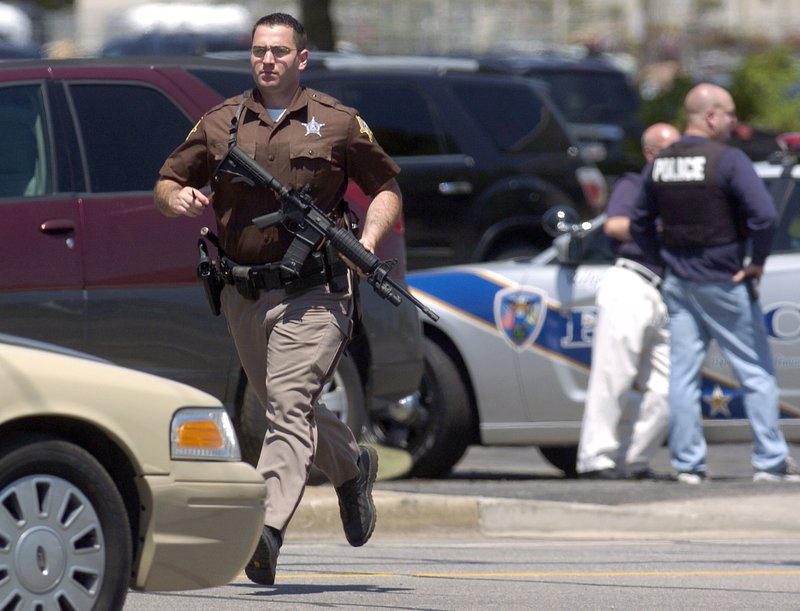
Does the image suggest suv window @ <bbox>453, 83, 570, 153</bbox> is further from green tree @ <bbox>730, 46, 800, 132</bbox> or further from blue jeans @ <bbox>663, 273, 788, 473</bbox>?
green tree @ <bbox>730, 46, 800, 132</bbox>

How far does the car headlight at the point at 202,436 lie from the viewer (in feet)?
16.7

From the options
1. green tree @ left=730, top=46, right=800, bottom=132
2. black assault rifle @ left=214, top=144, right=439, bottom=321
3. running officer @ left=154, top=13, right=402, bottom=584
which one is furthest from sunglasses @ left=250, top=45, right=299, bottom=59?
green tree @ left=730, top=46, right=800, bottom=132

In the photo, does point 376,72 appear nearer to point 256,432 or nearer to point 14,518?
point 256,432

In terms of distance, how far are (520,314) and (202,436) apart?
4.83m

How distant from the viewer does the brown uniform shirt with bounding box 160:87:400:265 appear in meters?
6.02

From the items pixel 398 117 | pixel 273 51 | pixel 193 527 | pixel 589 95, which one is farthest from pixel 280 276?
pixel 589 95

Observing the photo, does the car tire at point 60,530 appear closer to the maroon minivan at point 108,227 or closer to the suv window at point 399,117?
the maroon minivan at point 108,227

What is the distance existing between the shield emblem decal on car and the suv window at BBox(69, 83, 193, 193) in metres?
2.44

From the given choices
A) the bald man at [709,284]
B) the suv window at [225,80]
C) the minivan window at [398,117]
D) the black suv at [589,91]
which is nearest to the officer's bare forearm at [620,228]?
the bald man at [709,284]

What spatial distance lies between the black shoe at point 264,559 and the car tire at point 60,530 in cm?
81

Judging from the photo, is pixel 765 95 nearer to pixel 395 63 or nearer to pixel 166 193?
pixel 395 63

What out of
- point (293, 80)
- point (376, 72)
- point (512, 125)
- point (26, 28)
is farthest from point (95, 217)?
point (26, 28)

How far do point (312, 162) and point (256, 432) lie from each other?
2223 mm

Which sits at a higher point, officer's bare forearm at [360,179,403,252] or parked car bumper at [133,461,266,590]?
officer's bare forearm at [360,179,403,252]
